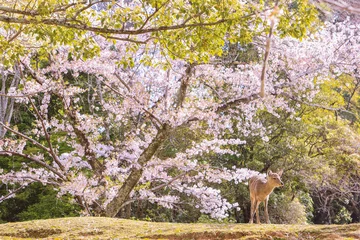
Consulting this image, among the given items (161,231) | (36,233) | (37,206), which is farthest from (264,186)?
(37,206)

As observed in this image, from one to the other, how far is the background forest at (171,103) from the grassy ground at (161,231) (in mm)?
2066

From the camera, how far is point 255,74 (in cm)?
1041

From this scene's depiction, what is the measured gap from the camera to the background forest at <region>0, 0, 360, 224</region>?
539 cm

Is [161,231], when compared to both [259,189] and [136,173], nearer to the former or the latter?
[259,189]

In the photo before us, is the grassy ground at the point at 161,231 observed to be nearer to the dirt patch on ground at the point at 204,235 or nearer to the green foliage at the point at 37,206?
the dirt patch on ground at the point at 204,235

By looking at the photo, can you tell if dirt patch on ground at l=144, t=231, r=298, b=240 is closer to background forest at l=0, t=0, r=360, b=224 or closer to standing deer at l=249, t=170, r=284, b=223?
background forest at l=0, t=0, r=360, b=224

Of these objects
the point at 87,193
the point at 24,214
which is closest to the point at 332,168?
the point at 87,193

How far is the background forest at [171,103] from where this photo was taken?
5.39m

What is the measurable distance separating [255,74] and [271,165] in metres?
5.27

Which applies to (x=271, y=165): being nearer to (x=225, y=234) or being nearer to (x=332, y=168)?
(x=332, y=168)

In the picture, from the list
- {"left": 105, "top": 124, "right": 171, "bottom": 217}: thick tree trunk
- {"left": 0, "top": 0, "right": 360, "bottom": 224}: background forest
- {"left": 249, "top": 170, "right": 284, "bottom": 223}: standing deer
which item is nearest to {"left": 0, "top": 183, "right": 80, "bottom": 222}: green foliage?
{"left": 0, "top": 0, "right": 360, "bottom": 224}: background forest

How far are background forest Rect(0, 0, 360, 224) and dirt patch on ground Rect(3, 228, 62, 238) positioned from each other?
6.83 feet

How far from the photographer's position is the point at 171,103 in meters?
11.2

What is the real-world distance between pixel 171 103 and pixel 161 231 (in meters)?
6.36
